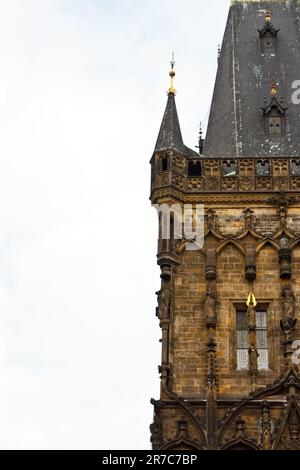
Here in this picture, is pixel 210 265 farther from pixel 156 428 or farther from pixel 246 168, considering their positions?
pixel 156 428

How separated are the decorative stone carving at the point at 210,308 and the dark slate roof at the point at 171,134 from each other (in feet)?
12.8

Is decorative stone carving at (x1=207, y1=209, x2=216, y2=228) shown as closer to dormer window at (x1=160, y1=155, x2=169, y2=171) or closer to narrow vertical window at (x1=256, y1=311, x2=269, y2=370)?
dormer window at (x1=160, y1=155, x2=169, y2=171)

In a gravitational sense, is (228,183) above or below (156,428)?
above

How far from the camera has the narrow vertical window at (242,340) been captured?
25688 millimetres

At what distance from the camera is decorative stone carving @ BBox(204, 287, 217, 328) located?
2581cm

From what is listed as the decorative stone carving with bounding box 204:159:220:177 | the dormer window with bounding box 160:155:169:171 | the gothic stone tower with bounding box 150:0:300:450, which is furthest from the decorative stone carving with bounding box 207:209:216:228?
the dormer window with bounding box 160:155:169:171

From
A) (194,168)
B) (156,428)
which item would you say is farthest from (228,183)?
(156,428)

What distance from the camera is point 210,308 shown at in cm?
2600

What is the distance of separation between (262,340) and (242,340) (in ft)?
1.32

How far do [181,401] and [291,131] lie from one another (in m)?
8.07

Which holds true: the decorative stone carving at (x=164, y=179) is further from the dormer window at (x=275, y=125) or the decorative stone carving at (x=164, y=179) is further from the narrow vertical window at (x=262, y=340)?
the narrow vertical window at (x=262, y=340)

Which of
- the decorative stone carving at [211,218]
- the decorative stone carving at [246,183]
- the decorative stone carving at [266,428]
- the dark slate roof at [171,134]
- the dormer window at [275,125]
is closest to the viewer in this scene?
the decorative stone carving at [266,428]

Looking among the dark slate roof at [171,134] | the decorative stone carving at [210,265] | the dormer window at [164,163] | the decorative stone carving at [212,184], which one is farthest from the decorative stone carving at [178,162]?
the decorative stone carving at [210,265]
